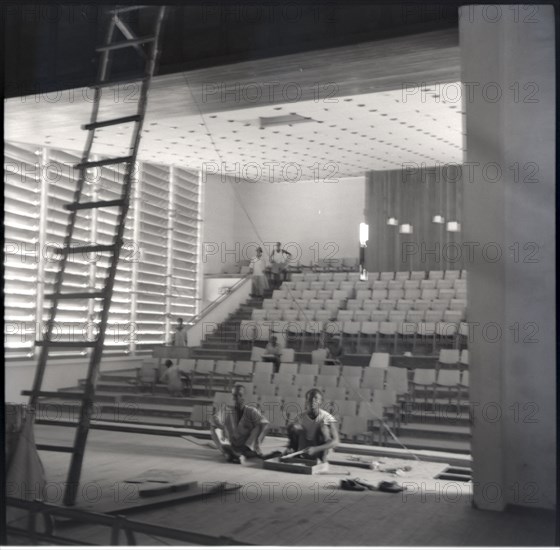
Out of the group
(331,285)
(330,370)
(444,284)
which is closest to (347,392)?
(330,370)

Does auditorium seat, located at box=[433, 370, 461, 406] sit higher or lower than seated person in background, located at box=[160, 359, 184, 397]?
higher

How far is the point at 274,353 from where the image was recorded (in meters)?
10.6

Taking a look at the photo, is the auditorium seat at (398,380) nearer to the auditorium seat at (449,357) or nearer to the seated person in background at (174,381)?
the auditorium seat at (449,357)

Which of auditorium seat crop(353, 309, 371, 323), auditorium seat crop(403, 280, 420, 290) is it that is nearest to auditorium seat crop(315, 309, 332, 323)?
auditorium seat crop(353, 309, 371, 323)

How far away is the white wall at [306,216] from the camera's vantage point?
19.0 m

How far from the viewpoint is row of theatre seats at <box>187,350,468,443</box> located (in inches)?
294

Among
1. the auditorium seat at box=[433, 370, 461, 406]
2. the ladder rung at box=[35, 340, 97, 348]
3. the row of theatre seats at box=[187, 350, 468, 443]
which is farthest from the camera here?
the auditorium seat at box=[433, 370, 461, 406]

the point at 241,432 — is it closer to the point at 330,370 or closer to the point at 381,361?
the point at 330,370

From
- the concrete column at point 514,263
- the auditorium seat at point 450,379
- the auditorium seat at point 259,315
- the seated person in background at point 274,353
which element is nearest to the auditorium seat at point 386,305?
the auditorium seat at point 259,315

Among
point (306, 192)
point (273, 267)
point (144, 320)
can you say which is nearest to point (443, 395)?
point (144, 320)

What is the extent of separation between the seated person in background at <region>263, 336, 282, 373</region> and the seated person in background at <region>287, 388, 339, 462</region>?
3.93 metres

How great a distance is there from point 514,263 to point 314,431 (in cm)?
257

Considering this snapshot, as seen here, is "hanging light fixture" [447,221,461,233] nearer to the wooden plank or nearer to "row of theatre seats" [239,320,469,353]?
"row of theatre seats" [239,320,469,353]

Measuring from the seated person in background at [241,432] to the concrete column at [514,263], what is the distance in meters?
2.33
